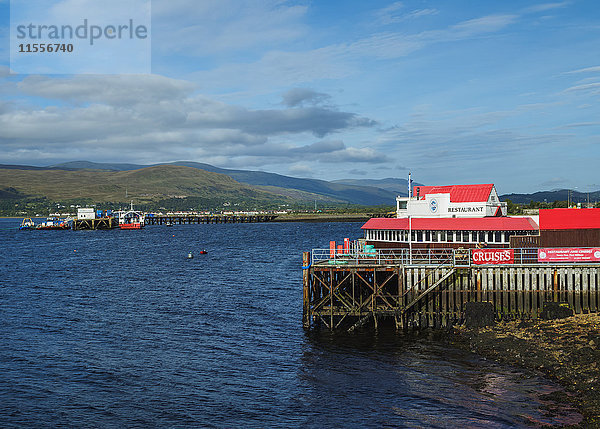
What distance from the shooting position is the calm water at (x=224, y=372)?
27.3 m

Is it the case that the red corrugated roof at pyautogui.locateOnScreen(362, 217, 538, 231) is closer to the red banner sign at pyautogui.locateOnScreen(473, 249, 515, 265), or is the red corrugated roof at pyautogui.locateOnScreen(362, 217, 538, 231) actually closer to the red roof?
the red roof

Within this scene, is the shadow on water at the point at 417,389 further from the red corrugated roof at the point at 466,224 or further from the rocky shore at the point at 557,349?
the red corrugated roof at the point at 466,224

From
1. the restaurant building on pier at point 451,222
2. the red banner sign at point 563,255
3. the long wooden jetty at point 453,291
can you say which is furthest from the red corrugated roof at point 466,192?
the red banner sign at point 563,255

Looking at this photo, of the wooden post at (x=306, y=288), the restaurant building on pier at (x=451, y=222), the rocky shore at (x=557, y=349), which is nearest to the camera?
the rocky shore at (x=557, y=349)

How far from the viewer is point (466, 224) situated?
50.9 metres

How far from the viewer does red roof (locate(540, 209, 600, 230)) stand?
48.5 meters

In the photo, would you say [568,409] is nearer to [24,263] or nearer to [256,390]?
[256,390]

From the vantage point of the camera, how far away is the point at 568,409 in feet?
84.5

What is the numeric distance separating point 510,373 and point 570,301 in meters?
11.4

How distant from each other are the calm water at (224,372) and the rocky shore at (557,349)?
139 centimetres

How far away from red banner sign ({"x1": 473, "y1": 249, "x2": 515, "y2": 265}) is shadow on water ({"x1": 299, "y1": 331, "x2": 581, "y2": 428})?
740 centimetres

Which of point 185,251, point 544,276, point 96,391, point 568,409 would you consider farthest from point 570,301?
point 185,251

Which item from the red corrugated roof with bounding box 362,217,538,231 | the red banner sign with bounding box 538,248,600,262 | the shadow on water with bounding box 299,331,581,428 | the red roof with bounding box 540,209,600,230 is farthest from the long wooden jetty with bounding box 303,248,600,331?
the red roof with bounding box 540,209,600,230

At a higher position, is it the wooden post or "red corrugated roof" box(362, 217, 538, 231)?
"red corrugated roof" box(362, 217, 538, 231)
